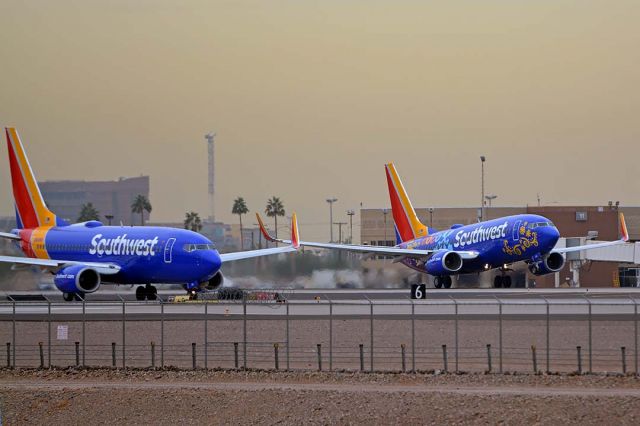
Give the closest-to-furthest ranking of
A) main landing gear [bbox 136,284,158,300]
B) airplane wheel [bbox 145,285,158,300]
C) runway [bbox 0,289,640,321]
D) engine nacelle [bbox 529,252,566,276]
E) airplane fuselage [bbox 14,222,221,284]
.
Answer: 1. runway [bbox 0,289,640,321]
2. airplane fuselage [bbox 14,222,221,284]
3. airplane wheel [bbox 145,285,158,300]
4. main landing gear [bbox 136,284,158,300]
5. engine nacelle [bbox 529,252,566,276]

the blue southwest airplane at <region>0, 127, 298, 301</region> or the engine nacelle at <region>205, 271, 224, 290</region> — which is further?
the engine nacelle at <region>205, 271, 224, 290</region>

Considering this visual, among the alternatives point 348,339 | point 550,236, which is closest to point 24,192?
point 550,236

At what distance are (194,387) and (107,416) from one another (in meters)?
2.73

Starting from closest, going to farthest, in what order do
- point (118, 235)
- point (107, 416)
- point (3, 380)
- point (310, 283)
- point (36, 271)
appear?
point (107, 416) → point (3, 380) → point (118, 235) → point (36, 271) → point (310, 283)

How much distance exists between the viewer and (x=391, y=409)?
31.5 metres

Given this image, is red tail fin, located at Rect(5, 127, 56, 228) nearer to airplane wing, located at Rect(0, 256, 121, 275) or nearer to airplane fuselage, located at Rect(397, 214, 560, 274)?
airplane wing, located at Rect(0, 256, 121, 275)

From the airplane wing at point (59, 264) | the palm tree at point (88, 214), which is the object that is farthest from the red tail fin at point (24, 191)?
the palm tree at point (88, 214)

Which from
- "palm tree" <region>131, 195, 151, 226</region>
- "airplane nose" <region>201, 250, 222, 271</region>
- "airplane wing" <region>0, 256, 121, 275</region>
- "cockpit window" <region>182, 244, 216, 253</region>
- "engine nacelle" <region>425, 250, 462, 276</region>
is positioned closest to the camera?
"airplane nose" <region>201, 250, 222, 271</region>

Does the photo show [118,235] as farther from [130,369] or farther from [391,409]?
[391,409]

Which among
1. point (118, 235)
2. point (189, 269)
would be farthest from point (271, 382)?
point (118, 235)

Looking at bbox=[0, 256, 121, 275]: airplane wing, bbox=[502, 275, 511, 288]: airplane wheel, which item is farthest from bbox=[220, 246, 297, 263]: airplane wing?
bbox=[502, 275, 511, 288]: airplane wheel

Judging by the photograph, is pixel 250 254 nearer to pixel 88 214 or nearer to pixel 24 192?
pixel 24 192

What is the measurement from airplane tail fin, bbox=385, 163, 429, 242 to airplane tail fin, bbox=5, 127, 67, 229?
26288 mm

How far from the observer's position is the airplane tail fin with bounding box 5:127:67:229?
74.5 metres
